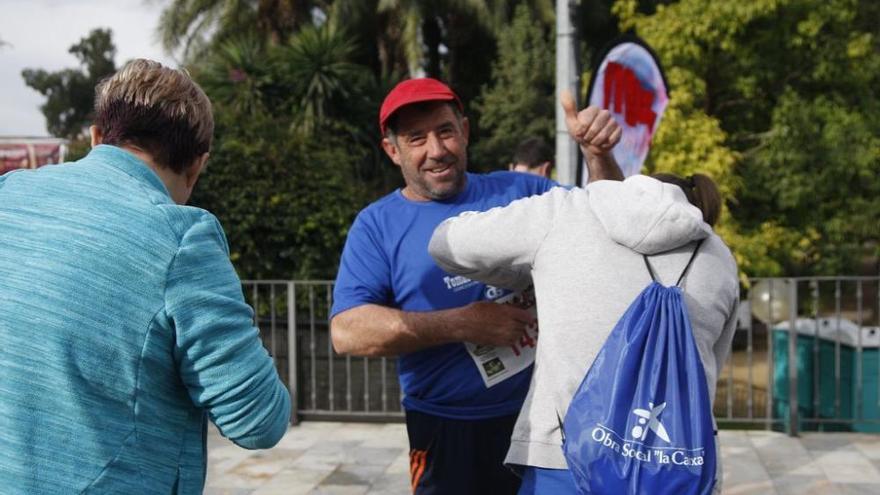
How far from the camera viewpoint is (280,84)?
59.7ft

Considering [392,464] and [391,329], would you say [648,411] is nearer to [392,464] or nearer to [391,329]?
[391,329]

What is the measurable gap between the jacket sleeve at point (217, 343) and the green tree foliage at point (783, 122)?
1152 centimetres

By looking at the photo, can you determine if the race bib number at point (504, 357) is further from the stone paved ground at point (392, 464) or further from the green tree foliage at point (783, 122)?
the green tree foliage at point (783, 122)

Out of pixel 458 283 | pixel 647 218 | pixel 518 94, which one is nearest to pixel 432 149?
pixel 458 283

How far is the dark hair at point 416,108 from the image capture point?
2684mm

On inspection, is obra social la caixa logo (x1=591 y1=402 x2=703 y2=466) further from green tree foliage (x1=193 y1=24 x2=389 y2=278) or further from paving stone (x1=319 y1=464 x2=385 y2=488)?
green tree foliage (x1=193 y1=24 x2=389 y2=278)

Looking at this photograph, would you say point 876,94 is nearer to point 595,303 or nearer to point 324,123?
point 324,123

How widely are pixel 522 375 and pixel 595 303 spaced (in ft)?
2.29

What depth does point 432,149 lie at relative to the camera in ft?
8.77

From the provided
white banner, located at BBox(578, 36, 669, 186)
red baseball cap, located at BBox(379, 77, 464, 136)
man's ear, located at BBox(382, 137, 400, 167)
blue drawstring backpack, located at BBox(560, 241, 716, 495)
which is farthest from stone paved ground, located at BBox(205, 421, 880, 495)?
blue drawstring backpack, located at BBox(560, 241, 716, 495)

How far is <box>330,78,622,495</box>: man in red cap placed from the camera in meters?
2.55

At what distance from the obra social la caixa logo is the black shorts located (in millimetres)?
790

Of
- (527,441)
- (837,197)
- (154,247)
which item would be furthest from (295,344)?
(837,197)

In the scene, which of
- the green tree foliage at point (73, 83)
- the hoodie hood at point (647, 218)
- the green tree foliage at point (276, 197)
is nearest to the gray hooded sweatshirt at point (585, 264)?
the hoodie hood at point (647, 218)
